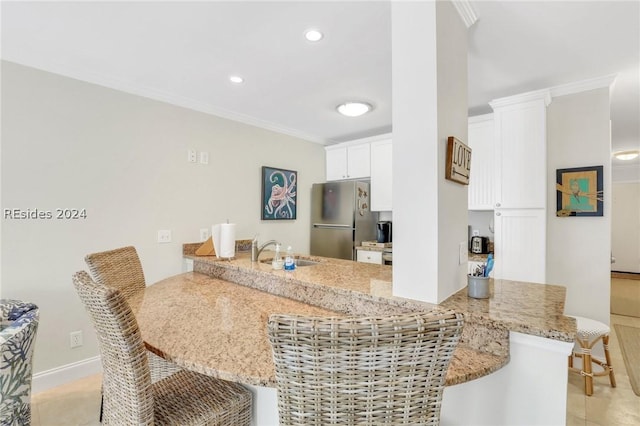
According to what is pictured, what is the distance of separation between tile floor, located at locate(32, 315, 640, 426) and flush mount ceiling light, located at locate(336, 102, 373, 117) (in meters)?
2.86

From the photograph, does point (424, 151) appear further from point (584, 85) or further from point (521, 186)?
point (584, 85)

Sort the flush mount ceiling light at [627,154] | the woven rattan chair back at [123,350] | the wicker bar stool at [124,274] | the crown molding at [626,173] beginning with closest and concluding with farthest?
the woven rattan chair back at [123,350] < the wicker bar stool at [124,274] < the flush mount ceiling light at [627,154] < the crown molding at [626,173]

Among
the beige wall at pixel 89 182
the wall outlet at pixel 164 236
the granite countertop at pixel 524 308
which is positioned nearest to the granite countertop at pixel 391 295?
the granite countertop at pixel 524 308

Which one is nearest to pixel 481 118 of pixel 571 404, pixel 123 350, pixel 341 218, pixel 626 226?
pixel 341 218

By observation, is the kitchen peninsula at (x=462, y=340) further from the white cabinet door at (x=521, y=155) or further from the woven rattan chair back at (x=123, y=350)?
the white cabinet door at (x=521, y=155)

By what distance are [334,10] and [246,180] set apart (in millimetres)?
2204

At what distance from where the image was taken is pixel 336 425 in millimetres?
704

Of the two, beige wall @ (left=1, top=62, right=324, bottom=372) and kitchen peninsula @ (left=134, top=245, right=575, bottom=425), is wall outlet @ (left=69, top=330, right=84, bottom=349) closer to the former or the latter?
beige wall @ (left=1, top=62, right=324, bottom=372)

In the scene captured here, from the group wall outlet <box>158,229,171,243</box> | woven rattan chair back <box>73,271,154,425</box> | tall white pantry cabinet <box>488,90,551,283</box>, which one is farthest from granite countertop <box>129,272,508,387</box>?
tall white pantry cabinet <box>488,90,551,283</box>

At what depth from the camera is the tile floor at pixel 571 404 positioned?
196 centimetres

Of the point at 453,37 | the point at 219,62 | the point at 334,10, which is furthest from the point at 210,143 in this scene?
the point at 453,37

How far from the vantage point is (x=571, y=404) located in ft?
6.99

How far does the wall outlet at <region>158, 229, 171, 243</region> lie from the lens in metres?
2.85

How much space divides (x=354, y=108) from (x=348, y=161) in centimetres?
126
